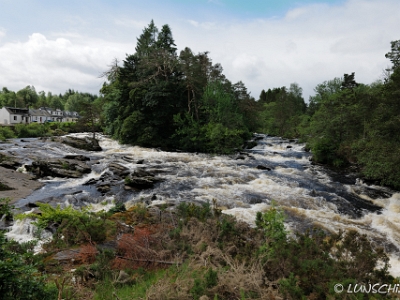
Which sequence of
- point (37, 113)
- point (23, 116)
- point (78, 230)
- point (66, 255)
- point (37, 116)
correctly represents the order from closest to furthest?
point (66, 255) → point (78, 230) → point (23, 116) → point (37, 116) → point (37, 113)

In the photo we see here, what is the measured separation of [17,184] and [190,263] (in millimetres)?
14085

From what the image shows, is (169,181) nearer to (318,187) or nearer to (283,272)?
(318,187)

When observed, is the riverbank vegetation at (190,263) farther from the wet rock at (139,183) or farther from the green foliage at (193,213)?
the wet rock at (139,183)

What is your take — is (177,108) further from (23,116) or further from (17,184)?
(23,116)

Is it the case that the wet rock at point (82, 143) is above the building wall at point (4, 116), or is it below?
below

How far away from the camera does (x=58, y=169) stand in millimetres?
16844

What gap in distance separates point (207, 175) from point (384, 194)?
34.5ft

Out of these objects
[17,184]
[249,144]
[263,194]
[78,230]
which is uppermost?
[249,144]

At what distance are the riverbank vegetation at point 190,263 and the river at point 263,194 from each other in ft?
7.55

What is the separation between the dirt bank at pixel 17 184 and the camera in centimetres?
1249

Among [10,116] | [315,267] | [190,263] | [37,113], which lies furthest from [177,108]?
[37,113]

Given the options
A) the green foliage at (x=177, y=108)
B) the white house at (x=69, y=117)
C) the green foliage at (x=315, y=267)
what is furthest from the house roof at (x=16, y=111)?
the green foliage at (x=315, y=267)

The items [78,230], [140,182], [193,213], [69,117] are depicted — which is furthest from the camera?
[69,117]

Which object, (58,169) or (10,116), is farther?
(10,116)
